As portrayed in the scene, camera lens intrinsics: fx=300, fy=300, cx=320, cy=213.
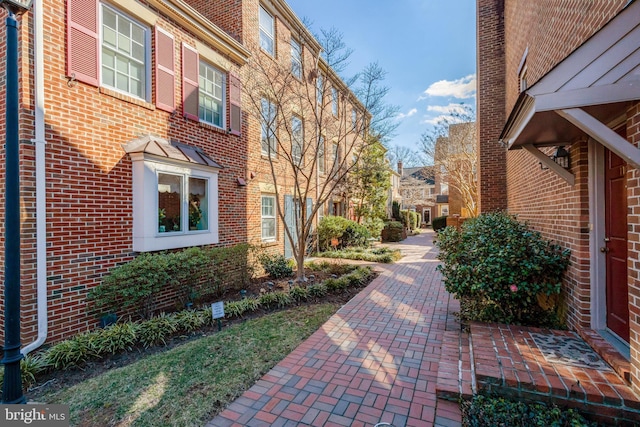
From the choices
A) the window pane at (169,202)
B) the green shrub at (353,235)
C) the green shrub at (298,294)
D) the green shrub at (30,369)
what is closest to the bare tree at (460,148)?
the green shrub at (353,235)

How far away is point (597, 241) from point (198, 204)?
6864mm

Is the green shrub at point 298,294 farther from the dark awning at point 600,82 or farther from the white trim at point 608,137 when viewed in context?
the white trim at point 608,137

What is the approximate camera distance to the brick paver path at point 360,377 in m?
2.71

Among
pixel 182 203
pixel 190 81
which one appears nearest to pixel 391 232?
pixel 182 203

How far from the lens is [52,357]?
12.2ft

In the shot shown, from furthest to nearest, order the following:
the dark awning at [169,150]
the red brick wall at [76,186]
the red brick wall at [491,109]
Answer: the red brick wall at [491,109]
the dark awning at [169,150]
the red brick wall at [76,186]

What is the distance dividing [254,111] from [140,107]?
339cm

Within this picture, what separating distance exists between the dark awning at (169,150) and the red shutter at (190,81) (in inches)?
31.7

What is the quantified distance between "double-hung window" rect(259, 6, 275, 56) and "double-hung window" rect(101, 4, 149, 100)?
4958 millimetres

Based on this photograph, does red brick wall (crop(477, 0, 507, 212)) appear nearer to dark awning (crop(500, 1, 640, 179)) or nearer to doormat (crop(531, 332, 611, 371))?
doormat (crop(531, 332, 611, 371))

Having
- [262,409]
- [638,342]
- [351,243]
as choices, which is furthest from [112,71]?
[351,243]

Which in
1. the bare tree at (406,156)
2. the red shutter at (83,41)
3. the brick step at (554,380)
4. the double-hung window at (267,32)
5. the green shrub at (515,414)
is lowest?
the green shrub at (515,414)

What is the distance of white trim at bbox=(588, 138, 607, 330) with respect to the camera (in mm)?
3336

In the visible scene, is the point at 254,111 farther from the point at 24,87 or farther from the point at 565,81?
the point at 565,81
